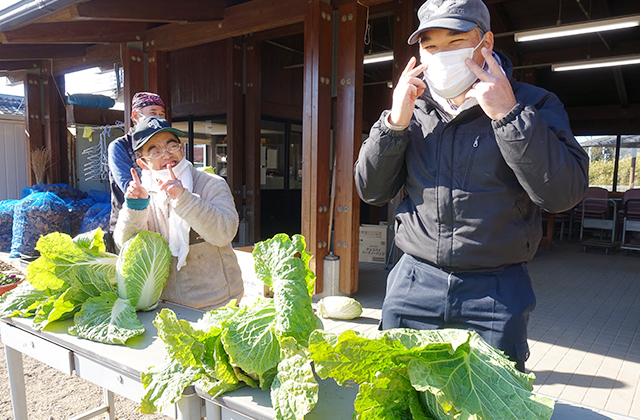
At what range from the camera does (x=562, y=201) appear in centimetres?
120

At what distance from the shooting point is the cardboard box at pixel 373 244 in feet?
23.2

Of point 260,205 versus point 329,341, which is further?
point 260,205

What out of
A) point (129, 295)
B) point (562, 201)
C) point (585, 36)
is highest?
point (585, 36)

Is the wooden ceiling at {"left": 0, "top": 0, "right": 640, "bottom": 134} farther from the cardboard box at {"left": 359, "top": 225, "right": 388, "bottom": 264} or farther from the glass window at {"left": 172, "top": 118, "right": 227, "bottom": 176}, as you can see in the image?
the cardboard box at {"left": 359, "top": 225, "right": 388, "bottom": 264}

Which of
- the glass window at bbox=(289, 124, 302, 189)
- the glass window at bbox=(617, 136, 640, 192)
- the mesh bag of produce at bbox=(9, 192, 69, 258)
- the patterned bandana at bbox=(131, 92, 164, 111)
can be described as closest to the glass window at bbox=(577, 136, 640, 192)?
the glass window at bbox=(617, 136, 640, 192)

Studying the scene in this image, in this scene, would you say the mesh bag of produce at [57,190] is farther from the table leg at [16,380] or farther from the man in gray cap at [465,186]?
the man in gray cap at [465,186]

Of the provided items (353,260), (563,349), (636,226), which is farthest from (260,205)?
(636,226)

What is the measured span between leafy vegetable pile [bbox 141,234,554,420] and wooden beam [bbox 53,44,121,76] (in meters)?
6.70

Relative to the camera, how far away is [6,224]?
6957mm

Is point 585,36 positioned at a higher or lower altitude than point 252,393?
higher

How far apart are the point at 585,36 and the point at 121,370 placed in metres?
10.2

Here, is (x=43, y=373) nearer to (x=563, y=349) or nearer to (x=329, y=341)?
(x=329, y=341)

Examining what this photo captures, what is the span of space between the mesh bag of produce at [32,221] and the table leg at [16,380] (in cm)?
435

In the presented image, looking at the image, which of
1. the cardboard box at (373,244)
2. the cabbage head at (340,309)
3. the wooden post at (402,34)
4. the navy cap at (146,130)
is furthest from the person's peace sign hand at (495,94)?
the cardboard box at (373,244)
